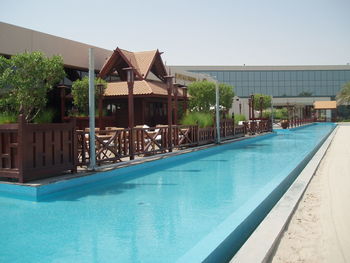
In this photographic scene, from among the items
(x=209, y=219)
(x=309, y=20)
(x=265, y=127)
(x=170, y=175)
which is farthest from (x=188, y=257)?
(x=265, y=127)

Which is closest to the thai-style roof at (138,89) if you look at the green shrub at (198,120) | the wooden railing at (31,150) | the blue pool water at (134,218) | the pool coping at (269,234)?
the green shrub at (198,120)

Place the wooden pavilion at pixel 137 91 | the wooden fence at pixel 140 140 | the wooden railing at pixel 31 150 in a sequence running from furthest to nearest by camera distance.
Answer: the wooden pavilion at pixel 137 91, the wooden fence at pixel 140 140, the wooden railing at pixel 31 150

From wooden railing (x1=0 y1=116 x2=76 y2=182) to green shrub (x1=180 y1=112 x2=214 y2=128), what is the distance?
7882mm

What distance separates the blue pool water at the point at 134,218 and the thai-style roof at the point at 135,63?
10.4m

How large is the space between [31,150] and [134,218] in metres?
3.04

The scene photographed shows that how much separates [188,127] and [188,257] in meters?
11.3

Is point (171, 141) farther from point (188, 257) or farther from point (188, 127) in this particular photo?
point (188, 257)

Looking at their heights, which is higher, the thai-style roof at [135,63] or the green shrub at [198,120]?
the thai-style roof at [135,63]

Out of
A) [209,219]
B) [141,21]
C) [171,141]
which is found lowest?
[209,219]

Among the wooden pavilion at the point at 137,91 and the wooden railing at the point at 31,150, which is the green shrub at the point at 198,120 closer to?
the wooden pavilion at the point at 137,91

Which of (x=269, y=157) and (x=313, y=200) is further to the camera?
(x=269, y=157)

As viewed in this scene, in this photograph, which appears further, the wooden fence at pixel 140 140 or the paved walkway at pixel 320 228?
the wooden fence at pixel 140 140

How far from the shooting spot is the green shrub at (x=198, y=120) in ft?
50.5

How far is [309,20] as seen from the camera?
1426cm
